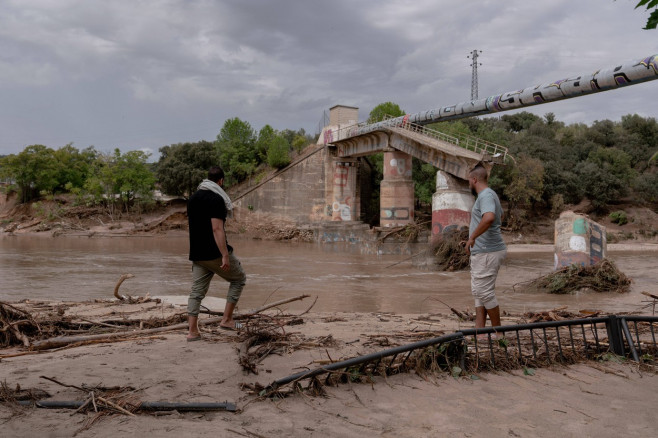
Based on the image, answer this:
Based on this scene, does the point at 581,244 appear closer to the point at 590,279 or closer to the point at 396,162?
the point at 590,279

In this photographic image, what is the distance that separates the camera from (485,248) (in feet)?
18.4

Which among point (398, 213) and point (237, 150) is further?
point (237, 150)

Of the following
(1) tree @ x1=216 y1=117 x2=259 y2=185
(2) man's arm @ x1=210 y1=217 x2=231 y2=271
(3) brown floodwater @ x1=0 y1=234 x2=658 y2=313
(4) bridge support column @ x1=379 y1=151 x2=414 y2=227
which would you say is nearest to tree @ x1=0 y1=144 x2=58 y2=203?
(1) tree @ x1=216 y1=117 x2=259 y2=185

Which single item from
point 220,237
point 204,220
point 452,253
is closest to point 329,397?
point 220,237

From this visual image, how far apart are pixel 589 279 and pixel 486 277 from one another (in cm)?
731

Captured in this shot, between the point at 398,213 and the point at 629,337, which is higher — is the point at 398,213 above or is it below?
above

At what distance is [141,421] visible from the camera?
2934 mm

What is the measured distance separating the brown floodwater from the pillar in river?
3.07ft

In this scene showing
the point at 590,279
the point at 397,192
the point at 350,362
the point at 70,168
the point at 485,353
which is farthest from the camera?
the point at 70,168

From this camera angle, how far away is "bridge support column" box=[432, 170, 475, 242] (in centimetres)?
2248

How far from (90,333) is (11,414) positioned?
2.90 meters

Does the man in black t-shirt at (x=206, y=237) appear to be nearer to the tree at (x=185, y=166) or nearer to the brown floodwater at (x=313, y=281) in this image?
the brown floodwater at (x=313, y=281)

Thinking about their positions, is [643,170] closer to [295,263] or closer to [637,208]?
[637,208]


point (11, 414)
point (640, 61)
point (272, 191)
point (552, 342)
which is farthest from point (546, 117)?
point (11, 414)
